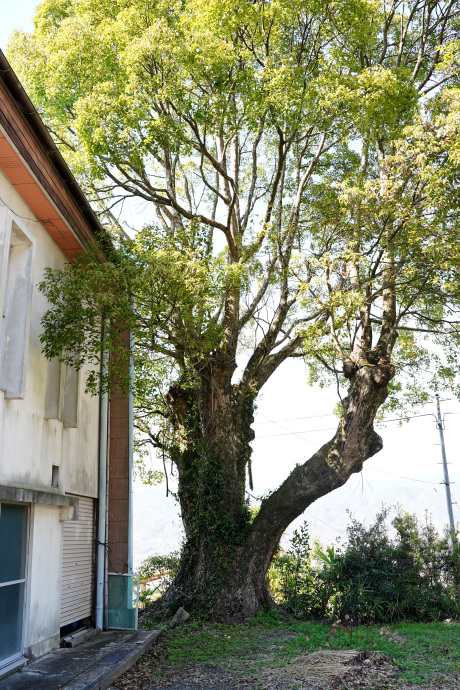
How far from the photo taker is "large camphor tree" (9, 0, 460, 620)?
914 centimetres

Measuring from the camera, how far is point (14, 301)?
7098 millimetres

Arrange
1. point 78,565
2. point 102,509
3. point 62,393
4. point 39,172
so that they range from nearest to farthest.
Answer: point 39,172
point 62,393
point 78,565
point 102,509

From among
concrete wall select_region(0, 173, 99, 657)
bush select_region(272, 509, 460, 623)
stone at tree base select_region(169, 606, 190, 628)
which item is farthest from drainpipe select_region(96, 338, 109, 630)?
bush select_region(272, 509, 460, 623)

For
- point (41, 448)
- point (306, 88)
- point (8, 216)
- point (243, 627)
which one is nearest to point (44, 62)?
point (306, 88)

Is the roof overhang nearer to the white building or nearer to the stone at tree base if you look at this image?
the white building

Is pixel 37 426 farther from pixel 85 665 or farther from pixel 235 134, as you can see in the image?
pixel 235 134

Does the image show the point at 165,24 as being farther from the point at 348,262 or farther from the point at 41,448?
the point at 41,448

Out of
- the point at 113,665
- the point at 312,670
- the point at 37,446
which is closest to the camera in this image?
the point at 312,670

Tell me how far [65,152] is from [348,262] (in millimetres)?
7151

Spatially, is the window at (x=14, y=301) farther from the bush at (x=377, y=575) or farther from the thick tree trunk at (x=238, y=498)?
the bush at (x=377, y=575)

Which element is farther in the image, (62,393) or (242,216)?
(242,216)

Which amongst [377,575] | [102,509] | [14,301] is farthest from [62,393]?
[377,575]

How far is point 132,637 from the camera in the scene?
8.81m

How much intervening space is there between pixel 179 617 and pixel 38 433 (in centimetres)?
531
